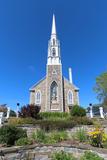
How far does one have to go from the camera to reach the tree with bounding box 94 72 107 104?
25.4m

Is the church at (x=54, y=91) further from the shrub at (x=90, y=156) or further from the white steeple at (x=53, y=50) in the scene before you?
the shrub at (x=90, y=156)

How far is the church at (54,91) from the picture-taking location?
90.4 feet

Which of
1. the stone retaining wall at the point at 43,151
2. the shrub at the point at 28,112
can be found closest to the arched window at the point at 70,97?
the shrub at the point at 28,112

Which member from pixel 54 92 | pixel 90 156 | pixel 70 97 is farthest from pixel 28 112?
pixel 70 97

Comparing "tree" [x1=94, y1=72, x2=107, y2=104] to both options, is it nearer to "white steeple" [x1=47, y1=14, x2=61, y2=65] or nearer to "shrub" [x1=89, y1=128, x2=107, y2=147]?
"white steeple" [x1=47, y1=14, x2=61, y2=65]

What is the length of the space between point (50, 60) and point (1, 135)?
78.5ft

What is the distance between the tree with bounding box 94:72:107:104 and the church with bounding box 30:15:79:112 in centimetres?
391

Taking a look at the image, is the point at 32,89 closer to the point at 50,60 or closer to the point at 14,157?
the point at 50,60

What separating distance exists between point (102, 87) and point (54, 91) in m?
8.01

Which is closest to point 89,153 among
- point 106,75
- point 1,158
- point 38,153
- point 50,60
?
point 38,153

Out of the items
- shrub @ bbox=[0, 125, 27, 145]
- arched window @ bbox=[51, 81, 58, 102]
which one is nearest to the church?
arched window @ bbox=[51, 81, 58, 102]

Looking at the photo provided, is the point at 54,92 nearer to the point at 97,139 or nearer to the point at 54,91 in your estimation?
the point at 54,91

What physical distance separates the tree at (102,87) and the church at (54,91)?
3.91 meters

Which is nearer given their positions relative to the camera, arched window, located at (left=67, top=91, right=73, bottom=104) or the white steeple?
arched window, located at (left=67, top=91, right=73, bottom=104)
